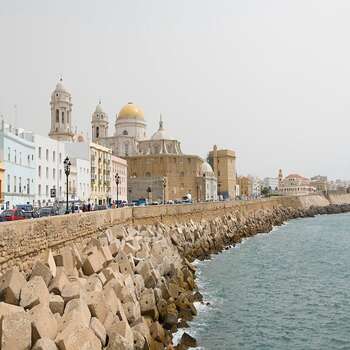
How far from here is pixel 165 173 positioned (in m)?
84.9

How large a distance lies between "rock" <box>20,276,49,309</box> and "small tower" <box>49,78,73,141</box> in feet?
163

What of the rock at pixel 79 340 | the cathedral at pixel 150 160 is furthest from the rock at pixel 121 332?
the cathedral at pixel 150 160

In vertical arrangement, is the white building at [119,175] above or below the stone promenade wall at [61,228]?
above

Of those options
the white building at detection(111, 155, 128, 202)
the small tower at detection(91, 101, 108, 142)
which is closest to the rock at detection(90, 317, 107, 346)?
the white building at detection(111, 155, 128, 202)

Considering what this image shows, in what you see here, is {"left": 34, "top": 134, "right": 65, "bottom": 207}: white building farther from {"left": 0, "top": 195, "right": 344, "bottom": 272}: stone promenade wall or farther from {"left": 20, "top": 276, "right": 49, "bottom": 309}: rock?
{"left": 20, "top": 276, "right": 49, "bottom": 309}: rock

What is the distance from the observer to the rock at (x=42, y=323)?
987cm

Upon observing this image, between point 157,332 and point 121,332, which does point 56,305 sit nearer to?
point 121,332

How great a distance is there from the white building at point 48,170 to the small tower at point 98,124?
38.9 m

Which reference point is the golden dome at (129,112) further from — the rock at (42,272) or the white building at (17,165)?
the rock at (42,272)

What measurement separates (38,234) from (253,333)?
7754 millimetres

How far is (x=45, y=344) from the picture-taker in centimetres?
924

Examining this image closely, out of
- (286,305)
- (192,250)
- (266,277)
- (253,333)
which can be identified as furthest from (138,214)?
(253,333)

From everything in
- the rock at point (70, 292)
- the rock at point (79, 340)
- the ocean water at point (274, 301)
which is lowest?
the ocean water at point (274, 301)

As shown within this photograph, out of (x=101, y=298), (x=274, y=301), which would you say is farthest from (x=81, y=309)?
(x=274, y=301)
